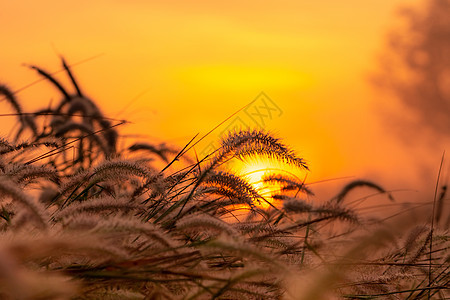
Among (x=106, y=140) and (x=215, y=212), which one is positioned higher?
(x=106, y=140)

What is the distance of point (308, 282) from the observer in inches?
48.6

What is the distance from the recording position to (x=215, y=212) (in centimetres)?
245

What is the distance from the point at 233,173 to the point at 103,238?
2.08ft

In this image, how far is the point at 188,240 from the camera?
2.11 meters

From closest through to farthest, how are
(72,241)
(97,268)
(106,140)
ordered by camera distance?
(72,241)
(97,268)
(106,140)

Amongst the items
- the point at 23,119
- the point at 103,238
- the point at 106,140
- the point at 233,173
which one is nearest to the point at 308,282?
the point at 103,238

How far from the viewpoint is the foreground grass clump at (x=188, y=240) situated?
123cm

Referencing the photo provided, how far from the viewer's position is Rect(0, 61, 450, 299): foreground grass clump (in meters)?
1.23

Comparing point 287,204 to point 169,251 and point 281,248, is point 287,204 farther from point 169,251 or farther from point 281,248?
point 281,248

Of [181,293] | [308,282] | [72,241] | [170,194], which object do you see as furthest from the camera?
[170,194]

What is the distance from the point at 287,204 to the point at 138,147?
2.08 m

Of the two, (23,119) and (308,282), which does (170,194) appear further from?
(23,119)

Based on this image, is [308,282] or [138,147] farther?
[138,147]

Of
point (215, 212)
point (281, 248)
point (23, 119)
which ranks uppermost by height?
point (23, 119)
